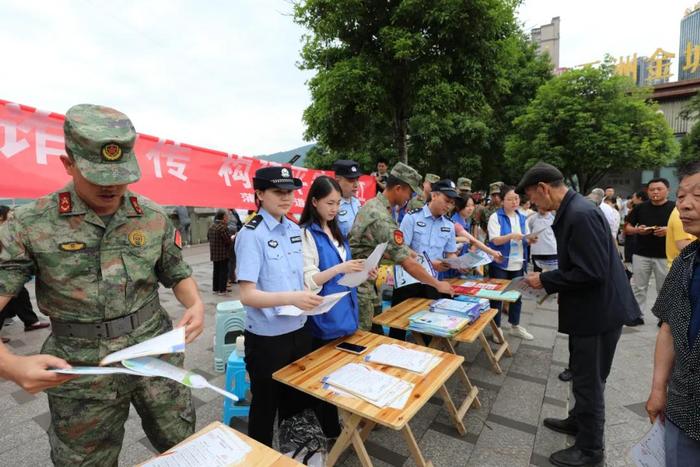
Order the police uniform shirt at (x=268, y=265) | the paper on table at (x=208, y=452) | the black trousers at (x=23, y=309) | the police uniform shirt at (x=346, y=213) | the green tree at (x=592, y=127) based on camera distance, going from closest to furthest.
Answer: the paper on table at (x=208, y=452)
the police uniform shirt at (x=268, y=265)
the police uniform shirt at (x=346, y=213)
the black trousers at (x=23, y=309)
the green tree at (x=592, y=127)

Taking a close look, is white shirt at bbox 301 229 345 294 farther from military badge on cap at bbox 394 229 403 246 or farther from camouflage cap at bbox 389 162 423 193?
camouflage cap at bbox 389 162 423 193

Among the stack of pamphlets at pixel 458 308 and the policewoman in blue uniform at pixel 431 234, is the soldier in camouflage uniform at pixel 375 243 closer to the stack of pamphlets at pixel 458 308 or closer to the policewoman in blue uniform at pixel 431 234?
the stack of pamphlets at pixel 458 308

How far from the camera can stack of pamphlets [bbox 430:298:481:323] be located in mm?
2892

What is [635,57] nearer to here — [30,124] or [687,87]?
[687,87]

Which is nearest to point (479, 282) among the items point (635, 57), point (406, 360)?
point (406, 360)

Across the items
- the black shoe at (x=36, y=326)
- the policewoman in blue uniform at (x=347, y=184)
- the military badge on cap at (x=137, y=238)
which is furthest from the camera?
the black shoe at (x=36, y=326)

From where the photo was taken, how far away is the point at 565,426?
2.68 metres

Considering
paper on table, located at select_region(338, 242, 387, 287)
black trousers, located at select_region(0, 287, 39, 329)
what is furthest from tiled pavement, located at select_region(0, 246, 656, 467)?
paper on table, located at select_region(338, 242, 387, 287)

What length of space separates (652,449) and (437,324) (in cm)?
131

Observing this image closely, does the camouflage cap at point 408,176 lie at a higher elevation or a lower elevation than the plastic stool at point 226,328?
higher

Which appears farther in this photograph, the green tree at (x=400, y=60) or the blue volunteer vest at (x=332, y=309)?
the green tree at (x=400, y=60)

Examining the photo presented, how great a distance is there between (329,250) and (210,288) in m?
6.08

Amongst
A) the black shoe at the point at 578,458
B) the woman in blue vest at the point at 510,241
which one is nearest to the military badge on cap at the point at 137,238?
the black shoe at the point at 578,458

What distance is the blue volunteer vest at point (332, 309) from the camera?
2323 mm
